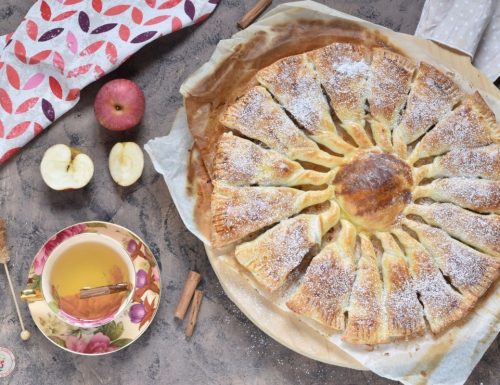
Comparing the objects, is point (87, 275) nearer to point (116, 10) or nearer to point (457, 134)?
point (116, 10)

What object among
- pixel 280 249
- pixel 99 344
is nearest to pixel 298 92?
pixel 280 249

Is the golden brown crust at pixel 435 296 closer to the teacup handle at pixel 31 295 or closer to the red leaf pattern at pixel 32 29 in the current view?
the teacup handle at pixel 31 295

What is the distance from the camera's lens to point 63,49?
254 cm

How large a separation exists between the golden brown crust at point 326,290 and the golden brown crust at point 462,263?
312mm

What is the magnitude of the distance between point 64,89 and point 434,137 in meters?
1.35

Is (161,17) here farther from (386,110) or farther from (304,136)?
(386,110)

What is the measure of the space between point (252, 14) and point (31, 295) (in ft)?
4.26

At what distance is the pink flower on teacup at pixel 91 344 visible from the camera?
2.44m

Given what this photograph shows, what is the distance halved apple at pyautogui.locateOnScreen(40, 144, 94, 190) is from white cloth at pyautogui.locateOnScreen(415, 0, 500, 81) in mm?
1333

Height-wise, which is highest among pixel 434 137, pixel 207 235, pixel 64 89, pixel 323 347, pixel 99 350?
pixel 434 137

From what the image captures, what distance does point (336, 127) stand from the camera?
2494 mm

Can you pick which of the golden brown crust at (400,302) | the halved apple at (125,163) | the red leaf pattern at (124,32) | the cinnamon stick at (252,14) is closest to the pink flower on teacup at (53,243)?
the halved apple at (125,163)

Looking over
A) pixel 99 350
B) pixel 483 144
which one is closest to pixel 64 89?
pixel 99 350

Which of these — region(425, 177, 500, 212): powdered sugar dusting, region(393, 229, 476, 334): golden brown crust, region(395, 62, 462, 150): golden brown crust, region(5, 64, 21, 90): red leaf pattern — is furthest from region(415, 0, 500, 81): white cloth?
region(5, 64, 21, 90): red leaf pattern
